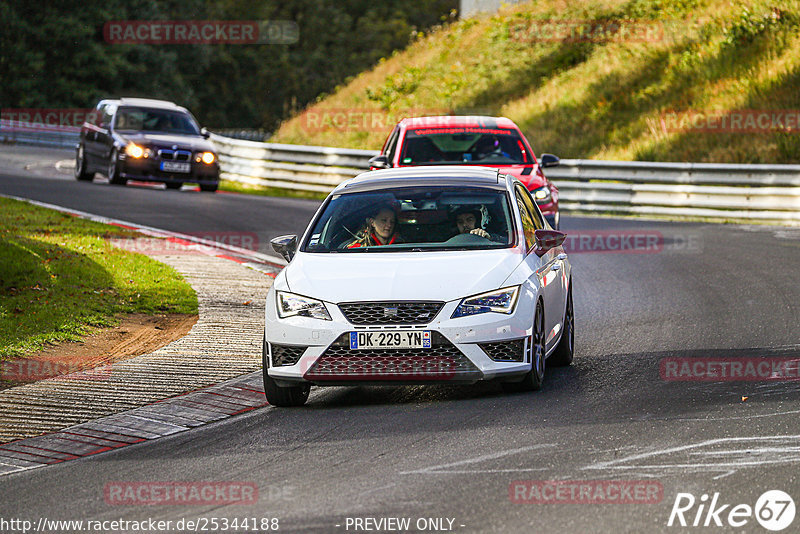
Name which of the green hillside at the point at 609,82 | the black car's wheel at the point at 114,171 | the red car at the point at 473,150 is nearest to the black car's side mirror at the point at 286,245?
the red car at the point at 473,150

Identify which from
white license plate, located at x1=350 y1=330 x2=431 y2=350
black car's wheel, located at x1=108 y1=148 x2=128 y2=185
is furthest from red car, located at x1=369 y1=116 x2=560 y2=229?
black car's wheel, located at x1=108 y1=148 x2=128 y2=185

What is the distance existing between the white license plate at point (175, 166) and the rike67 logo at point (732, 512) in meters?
21.8

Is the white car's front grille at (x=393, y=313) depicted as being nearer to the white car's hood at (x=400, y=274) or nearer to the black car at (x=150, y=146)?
the white car's hood at (x=400, y=274)

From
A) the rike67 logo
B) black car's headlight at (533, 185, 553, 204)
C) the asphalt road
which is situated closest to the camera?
the rike67 logo

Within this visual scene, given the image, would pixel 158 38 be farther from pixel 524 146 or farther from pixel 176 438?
pixel 176 438

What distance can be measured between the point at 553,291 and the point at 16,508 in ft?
15.2

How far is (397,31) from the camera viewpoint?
80812mm

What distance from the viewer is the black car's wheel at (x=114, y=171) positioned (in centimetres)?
2733

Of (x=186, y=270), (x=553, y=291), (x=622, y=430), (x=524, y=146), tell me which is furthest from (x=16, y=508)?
(x=524, y=146)

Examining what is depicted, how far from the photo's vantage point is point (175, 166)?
1070 inches

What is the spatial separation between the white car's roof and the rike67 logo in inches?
173

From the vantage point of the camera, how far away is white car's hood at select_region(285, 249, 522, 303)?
874 cm

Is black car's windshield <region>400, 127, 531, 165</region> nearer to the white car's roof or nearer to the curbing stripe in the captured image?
the white car's roof

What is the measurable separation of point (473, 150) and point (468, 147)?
0.81ft
